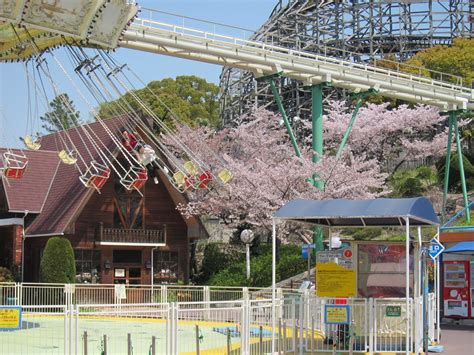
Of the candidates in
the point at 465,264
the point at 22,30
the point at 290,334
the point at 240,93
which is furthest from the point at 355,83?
the point at 240,93

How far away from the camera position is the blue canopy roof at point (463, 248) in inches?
993

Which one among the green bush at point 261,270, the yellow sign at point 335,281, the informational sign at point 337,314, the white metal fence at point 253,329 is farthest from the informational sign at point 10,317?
→ the green bush at point 261,270

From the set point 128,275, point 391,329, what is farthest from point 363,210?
point 128,275

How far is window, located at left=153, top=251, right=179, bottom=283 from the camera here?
137 feet

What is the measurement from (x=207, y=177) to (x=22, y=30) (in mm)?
10979

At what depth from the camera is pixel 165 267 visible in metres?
42.1

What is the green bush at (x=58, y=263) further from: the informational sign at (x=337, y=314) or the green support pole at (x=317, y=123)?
the informational sign at (x=337, y=314)

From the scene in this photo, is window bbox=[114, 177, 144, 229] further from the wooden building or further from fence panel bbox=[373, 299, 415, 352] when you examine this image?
fence panel bbox=[373, 299, 415, 352]

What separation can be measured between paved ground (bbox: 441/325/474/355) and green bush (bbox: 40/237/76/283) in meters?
16.8

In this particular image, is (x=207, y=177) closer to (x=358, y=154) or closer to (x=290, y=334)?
(x=290, y=334)

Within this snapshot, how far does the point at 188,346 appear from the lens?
18625 mm

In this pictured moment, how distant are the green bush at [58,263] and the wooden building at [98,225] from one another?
3.37ft

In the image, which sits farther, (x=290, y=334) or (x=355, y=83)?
(x=355, y=83)

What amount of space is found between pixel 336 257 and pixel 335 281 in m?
0.56
